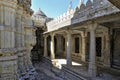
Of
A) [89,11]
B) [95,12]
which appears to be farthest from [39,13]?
[95,12]

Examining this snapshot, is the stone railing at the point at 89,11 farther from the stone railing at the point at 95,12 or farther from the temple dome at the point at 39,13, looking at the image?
the temple dome at the point at 39,13

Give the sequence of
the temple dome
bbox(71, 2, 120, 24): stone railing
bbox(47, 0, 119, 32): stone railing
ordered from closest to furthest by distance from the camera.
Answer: bbox(71, 2, 120, 24): stone railing
bbox(47, 0, 119, 32): stone railing
the temple dome

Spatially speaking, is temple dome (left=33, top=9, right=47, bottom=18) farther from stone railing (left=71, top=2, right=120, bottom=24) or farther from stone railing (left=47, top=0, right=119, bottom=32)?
stone railing (left=71, top=2, right=120, bottom=24)

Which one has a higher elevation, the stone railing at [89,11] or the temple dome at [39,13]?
the temple dome at [39,13]

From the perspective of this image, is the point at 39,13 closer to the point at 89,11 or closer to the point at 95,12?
the point at 89,11

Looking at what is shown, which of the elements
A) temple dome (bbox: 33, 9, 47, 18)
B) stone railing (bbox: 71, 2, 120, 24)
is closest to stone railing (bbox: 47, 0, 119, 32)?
stone railing (bbox: 71, 2, 120, 24)

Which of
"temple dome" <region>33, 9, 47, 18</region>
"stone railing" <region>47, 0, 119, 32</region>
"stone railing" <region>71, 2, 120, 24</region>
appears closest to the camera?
"stone railing" <region>71, 2, 120, 24</region>

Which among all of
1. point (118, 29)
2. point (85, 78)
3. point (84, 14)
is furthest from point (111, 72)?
point (84, 14)

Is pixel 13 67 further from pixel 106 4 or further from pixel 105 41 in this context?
pixel 105 41

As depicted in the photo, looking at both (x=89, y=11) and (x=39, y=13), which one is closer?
(x=89, y=11)

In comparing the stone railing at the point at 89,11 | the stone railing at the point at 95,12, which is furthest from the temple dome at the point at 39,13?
the stone railing at the point at 95,12

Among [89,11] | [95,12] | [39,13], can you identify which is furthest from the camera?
[39,13]

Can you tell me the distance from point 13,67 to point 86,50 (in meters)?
11.0

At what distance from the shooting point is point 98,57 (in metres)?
13.6
